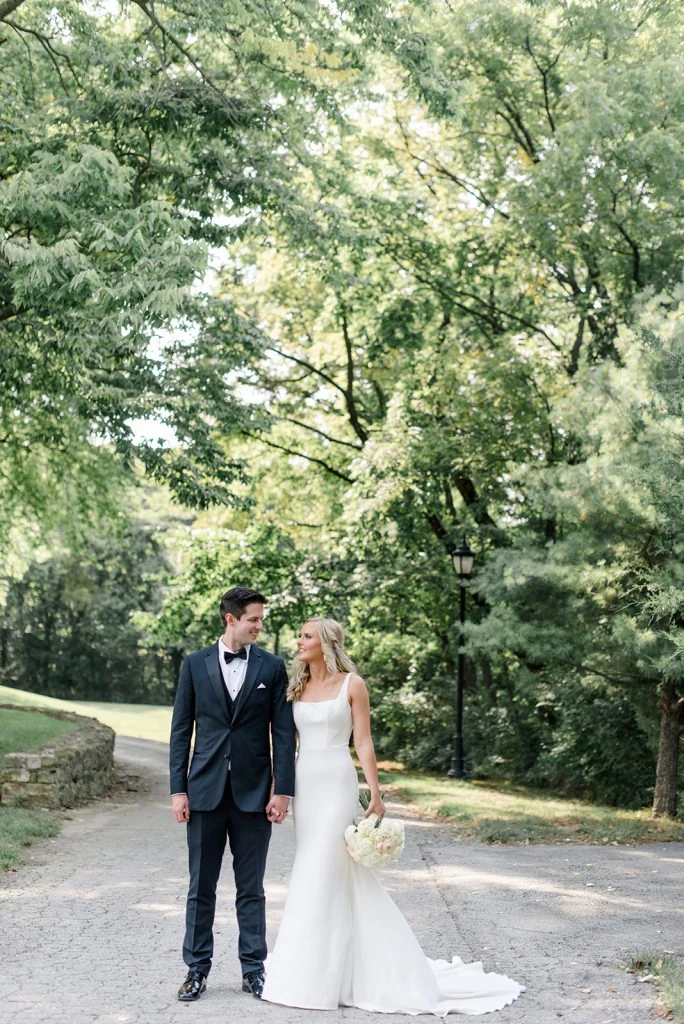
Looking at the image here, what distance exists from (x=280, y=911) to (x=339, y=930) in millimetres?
2571

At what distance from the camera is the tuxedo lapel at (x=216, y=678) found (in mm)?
6074

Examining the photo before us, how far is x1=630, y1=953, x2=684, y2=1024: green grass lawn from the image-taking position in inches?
222

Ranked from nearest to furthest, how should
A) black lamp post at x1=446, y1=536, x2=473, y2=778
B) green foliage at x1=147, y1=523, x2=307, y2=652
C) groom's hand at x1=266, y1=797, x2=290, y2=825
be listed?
groom's hand at x1=266, y1=797, x2=290, y2=825 → black lamp post at x1=446, y1=536, x2=473, y2=778 → green foliage at x1=147, y1=523, x2=307, y2=652

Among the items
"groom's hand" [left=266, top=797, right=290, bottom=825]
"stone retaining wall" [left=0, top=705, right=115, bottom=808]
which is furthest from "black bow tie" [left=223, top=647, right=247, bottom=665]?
"stone retaining wall" [left=0, top=705, right=115, bottom=808]

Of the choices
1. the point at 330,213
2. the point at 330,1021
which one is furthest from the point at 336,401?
the point at 330,1021

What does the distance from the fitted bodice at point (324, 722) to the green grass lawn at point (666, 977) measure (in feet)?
7.12

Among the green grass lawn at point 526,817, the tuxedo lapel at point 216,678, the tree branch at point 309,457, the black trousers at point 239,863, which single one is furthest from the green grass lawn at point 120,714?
the tuxedo lapel at point 216,678

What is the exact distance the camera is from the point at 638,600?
42.0 ft

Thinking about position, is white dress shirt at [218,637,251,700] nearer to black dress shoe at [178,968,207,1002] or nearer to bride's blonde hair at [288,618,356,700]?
bride's blonde hair at [288,618,356,700]

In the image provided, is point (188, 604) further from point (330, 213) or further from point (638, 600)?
point (638, 600)

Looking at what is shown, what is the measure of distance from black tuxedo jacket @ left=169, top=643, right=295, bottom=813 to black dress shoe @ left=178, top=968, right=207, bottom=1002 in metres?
0.85

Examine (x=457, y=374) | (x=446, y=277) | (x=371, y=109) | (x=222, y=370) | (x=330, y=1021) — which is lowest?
(x=330, y=1021)

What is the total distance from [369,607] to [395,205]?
7825 millimetres

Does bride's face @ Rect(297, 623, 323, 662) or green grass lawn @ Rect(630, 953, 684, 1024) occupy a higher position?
bride's face @ Rect(297, 623, 323, 662)
